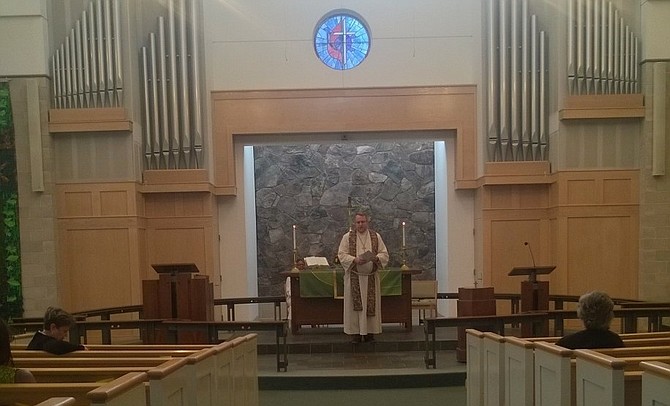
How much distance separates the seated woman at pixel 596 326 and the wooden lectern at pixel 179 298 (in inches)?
168

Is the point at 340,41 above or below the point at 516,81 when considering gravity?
above

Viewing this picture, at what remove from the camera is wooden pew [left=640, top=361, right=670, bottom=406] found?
6.33 ft

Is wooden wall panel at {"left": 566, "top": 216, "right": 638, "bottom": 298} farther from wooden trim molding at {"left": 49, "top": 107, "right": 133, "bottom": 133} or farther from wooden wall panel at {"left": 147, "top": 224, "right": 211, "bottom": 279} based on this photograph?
wooden trim molding at {"left": 49, "top": 107, "right": 133, "bottom": 133}

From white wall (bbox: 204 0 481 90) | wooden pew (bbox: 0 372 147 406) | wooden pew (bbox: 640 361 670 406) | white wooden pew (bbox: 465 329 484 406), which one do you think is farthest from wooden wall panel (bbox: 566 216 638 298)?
wooden pew (bbox: 0 372 147 406)

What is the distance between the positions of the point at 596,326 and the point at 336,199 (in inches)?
358

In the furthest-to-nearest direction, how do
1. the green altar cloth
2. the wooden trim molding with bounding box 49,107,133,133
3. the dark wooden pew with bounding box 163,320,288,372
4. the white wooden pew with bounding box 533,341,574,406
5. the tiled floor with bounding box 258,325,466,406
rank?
the wooden trim molding with bounding box 49,107,133,133 → the green altar cloth → the dark wooden pew with bounding box 163,320,288,372 → the tiled floor with bounding box 258,325,466,406 → the white wooden pew with bounding box 533,341,574,406

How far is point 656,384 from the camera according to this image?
78.4 inches

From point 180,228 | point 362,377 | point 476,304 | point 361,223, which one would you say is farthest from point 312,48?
point 362,377

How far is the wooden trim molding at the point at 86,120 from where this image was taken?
26.2ft

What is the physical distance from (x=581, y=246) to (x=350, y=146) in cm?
547

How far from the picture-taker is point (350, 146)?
12.2 meters

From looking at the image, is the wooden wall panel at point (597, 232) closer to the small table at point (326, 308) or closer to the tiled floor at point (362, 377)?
the small table at point (326, 308)

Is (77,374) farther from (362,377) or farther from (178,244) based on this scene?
(178,244)

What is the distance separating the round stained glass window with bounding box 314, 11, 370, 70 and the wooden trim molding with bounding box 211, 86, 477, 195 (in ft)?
1.81
